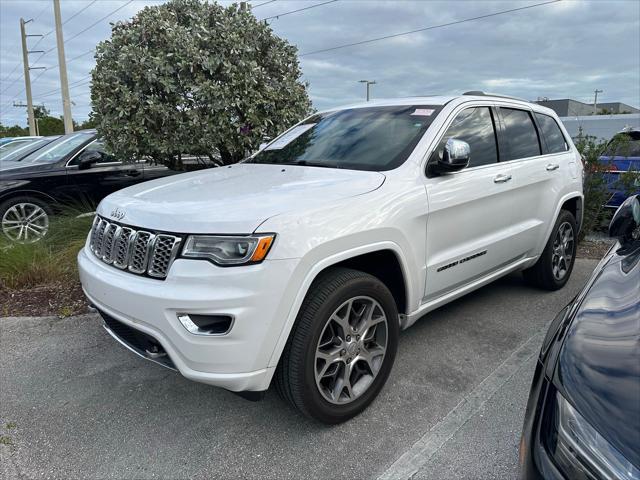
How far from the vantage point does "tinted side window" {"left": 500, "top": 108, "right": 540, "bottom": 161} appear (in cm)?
397

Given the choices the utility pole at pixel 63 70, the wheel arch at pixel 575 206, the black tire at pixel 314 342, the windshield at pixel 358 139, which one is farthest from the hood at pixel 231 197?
the utility pole at pixel 63 70

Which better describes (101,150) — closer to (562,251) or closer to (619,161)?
(562,251)

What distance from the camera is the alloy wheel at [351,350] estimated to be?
2514 millimetres

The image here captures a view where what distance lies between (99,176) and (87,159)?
0.28 m

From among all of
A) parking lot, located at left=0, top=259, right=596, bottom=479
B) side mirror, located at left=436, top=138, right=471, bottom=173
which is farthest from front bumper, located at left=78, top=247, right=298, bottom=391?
side mirror, located at left=436, top=138, right=471, bottom=173

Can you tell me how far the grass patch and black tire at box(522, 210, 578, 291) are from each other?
14.7 ft

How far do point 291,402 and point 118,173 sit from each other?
17.5 feet

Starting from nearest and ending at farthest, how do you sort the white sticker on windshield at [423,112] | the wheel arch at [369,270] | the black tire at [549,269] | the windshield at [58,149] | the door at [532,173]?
the wheel arch at [369,270]
the white sticker on windshield at [423,112]
the door at [532,173]
the black tire at [549,269]
the windshield at [58,149]

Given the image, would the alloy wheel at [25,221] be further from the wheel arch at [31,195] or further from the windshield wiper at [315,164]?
the windshield wiper at [315,164]

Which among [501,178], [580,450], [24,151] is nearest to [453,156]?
[501,178]

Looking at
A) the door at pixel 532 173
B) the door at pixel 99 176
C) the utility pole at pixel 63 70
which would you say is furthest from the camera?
the utility pole at pixel 63 70

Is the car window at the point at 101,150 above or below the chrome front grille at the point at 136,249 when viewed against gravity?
above

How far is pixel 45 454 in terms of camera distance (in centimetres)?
247

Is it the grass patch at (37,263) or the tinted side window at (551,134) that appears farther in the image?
the grass patch at (37,263)
